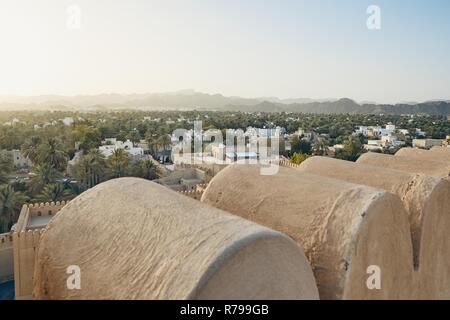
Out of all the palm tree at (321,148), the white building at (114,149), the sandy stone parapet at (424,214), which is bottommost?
the palm tree at (321,148)

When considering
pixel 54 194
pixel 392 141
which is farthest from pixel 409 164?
pixel 392 141

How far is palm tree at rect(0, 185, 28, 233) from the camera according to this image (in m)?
19.0

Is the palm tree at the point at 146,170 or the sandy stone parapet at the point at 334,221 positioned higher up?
the sandy stone parapet at the point at 334,221

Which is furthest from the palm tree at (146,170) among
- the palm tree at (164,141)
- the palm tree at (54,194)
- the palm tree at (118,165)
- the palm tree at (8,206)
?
the palm tree at (164,141)

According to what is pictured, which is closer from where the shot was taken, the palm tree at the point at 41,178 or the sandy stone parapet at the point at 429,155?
the sandy stone parapet at the point at 429,155

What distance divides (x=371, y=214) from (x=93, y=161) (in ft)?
81.9

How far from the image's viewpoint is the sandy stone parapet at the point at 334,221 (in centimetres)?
445

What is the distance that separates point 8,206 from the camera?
19.0 meters

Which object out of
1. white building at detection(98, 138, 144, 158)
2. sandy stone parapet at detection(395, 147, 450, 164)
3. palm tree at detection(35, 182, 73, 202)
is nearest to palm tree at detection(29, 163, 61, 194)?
palm tree at detection(35, 182, 73, 202)

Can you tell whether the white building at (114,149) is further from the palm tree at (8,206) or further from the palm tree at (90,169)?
the palm tree at (8,206)

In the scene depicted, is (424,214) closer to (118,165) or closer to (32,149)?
(118,165)

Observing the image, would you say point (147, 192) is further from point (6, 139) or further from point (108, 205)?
point (6, 139)

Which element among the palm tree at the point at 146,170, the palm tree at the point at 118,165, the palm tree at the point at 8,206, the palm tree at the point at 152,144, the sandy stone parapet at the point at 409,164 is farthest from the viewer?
the palm tree at the point at 152,144

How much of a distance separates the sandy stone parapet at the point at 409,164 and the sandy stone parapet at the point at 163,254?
5550 mm
